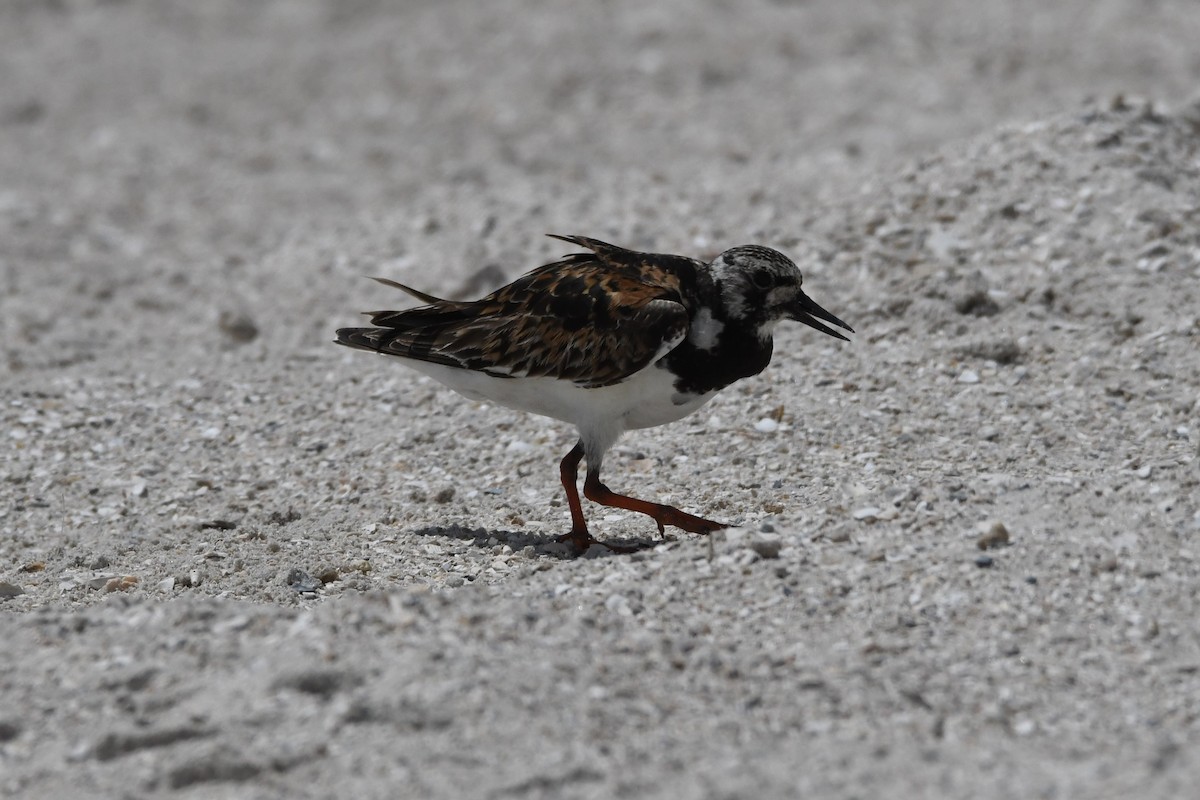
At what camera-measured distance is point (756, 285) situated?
6.14 m

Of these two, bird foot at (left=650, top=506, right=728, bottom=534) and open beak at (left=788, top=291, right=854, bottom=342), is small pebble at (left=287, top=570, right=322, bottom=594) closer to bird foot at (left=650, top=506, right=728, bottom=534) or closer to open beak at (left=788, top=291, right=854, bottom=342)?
bird foot at (left=650, top=506, right=728, bottom=534)

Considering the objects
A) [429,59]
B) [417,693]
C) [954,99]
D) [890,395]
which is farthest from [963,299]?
[429,59]

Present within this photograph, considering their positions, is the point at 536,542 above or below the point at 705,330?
below

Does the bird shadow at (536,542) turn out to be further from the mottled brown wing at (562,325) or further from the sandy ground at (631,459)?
the mottled brown wing at (562,325)

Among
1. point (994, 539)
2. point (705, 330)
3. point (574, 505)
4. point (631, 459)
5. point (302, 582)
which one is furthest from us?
point (631, 459)

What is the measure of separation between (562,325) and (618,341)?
33 centimetres

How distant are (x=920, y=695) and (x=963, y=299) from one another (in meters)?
3.87

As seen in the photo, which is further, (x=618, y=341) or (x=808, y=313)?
(x=808, y=313)

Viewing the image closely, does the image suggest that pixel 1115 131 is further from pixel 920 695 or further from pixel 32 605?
pixel 32 605

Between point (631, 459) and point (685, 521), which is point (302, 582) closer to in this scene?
point (685, 521)

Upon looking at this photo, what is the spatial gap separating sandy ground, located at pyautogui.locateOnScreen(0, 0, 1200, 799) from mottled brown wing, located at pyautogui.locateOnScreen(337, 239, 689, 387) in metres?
0.83

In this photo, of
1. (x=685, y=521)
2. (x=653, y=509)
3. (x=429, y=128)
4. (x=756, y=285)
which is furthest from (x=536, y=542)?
(x=429, y=128)

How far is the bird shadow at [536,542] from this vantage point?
20.4ft

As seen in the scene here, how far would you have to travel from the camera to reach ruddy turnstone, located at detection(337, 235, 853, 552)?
6.05 metres
